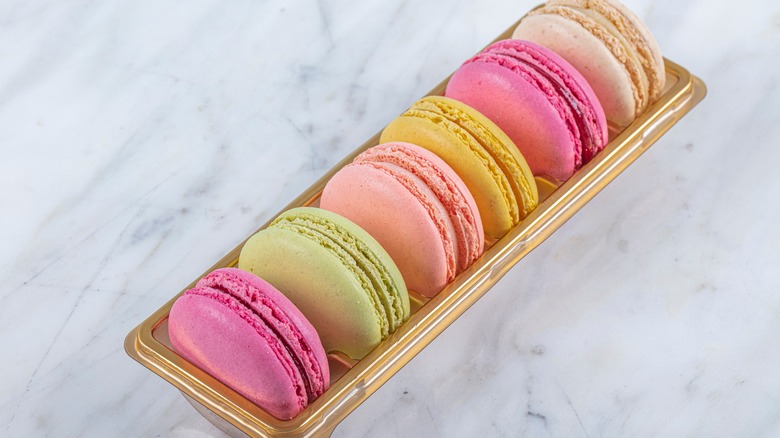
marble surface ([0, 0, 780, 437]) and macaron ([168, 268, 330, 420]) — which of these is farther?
marble surface ([0, 0, 780, 437])

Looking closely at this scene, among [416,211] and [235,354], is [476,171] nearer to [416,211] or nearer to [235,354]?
[416,211]

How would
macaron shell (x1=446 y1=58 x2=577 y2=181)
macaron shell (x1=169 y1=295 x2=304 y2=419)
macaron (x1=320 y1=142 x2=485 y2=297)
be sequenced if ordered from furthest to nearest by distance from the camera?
macaron shell (x1=446 y1=58 x2=577 y2=181) < macaron (x1=320 y1=142 x2=485 y2=297) < macaron shell (x1=169 y1=295 x2=304 y2=419)

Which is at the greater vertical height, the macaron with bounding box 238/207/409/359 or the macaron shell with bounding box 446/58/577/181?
the macaron shell with bounding box 446/58/577/181

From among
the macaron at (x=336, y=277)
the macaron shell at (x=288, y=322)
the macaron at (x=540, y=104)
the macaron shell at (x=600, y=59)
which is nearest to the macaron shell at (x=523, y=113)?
the macaron at (x=540, y=104)

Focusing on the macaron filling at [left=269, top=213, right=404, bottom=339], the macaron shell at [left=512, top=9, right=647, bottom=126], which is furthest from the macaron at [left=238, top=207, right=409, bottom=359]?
the macaron shell at [left=512, top=9, right=647, bottom=126]

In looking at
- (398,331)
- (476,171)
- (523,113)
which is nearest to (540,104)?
(523,113)

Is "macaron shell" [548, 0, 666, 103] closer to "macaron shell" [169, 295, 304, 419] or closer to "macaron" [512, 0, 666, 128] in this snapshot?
"macaron" [512, 0, 666, 128]
